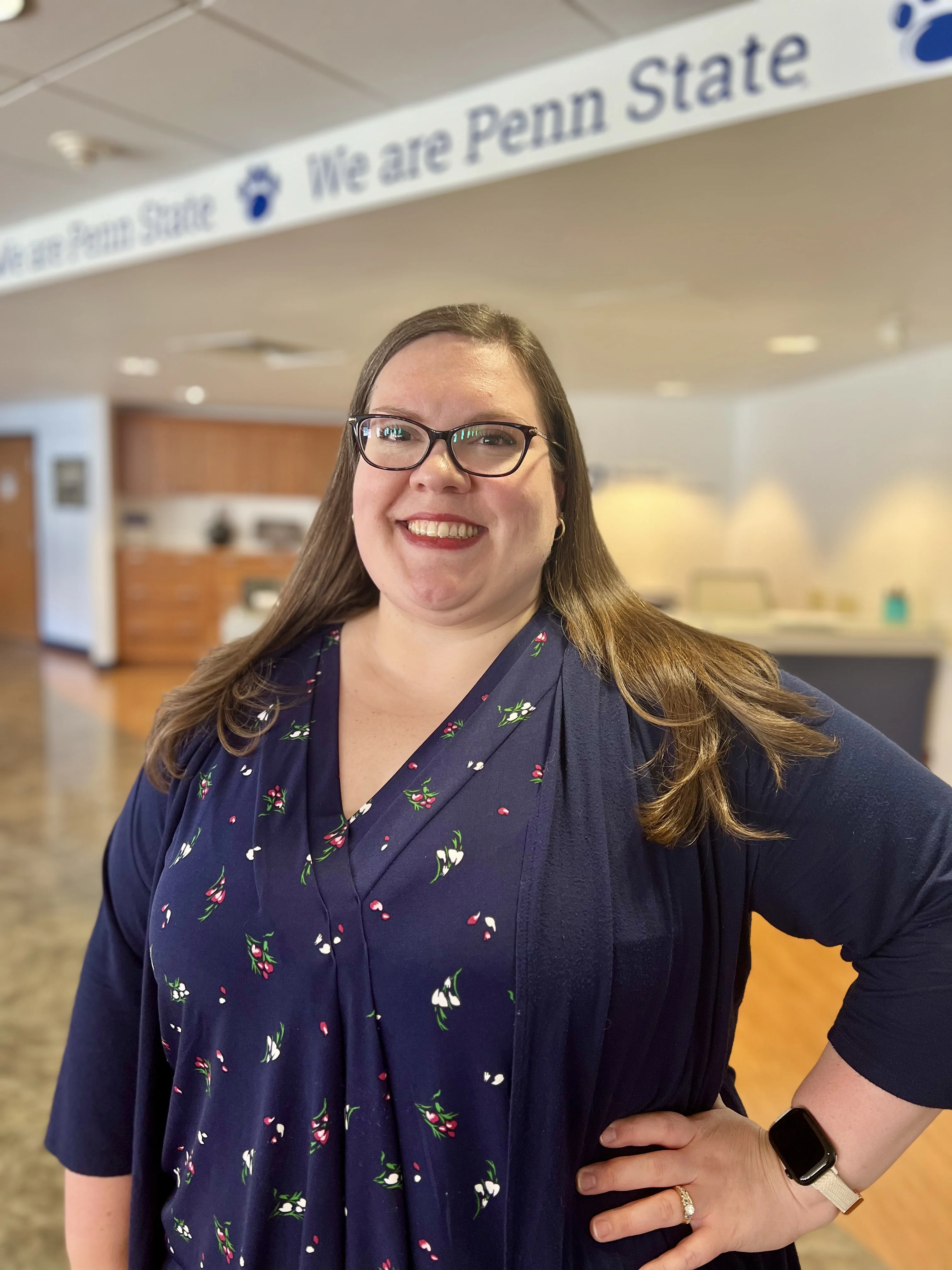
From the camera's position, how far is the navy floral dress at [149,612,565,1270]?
89cm

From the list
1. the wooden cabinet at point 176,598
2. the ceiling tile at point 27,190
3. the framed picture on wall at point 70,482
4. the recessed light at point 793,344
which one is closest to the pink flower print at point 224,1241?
the ceiling tile at point 27,190

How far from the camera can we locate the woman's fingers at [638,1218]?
3.10 feet

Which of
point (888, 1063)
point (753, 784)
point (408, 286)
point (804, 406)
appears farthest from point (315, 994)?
point (804, 406)

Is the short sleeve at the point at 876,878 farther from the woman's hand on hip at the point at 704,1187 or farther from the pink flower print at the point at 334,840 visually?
the pink flower print at the point at 334,840

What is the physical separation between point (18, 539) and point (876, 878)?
11.4 metres

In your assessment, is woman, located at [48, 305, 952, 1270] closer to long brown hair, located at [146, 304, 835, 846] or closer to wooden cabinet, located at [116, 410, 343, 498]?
long brown hair, located at [146, 304, 835, 846]

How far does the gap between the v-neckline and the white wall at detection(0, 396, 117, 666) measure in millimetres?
9267

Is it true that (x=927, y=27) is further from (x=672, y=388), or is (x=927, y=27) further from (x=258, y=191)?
(x=672, y=388)

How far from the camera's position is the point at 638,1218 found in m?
0.95

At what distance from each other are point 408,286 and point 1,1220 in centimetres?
376

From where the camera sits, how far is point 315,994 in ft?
3.01

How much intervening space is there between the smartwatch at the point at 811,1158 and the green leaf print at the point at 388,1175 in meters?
0.41

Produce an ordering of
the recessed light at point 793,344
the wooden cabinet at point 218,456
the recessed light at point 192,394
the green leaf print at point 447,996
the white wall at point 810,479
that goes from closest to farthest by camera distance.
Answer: the green leaf print at point 447,996 < the recessed light at point 793,344 < the white wall at point 810,479 < the recessed light at point 192,394 < the wooden cabinet at point 218,456

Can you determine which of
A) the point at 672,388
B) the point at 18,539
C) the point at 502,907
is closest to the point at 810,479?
the point at 672,388
